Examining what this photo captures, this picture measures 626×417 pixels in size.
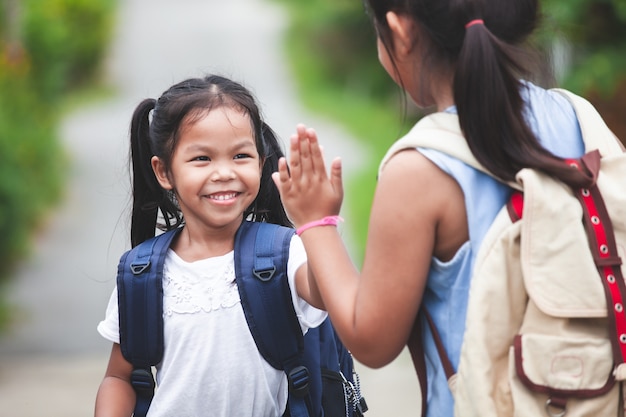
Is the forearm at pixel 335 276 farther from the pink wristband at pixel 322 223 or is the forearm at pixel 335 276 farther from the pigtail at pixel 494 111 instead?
the pigtail at pixel 494 111

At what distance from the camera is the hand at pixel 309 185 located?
7.25 ft

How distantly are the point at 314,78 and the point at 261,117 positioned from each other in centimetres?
1368

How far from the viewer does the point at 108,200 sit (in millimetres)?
10266

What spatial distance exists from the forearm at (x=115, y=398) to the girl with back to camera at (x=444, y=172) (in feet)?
2.99

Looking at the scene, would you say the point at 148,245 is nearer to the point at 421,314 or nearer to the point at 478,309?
the point at 421,314

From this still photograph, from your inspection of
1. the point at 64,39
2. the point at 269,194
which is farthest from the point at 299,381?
the point at 64,39

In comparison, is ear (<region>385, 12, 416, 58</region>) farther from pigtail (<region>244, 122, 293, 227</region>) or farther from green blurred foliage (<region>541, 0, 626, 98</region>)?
green blurred foliage (<region>541, 0, 626, 98</region>)

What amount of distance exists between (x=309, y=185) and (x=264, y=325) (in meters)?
0.57

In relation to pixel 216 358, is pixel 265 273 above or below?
above

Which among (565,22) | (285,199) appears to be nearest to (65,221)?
(565,22)

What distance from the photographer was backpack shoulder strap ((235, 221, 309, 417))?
2.66m

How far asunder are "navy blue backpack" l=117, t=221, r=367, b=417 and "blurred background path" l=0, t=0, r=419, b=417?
340 millimetres

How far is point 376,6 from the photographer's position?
2.17 meters

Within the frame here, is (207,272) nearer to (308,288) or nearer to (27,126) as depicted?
(308,288)
